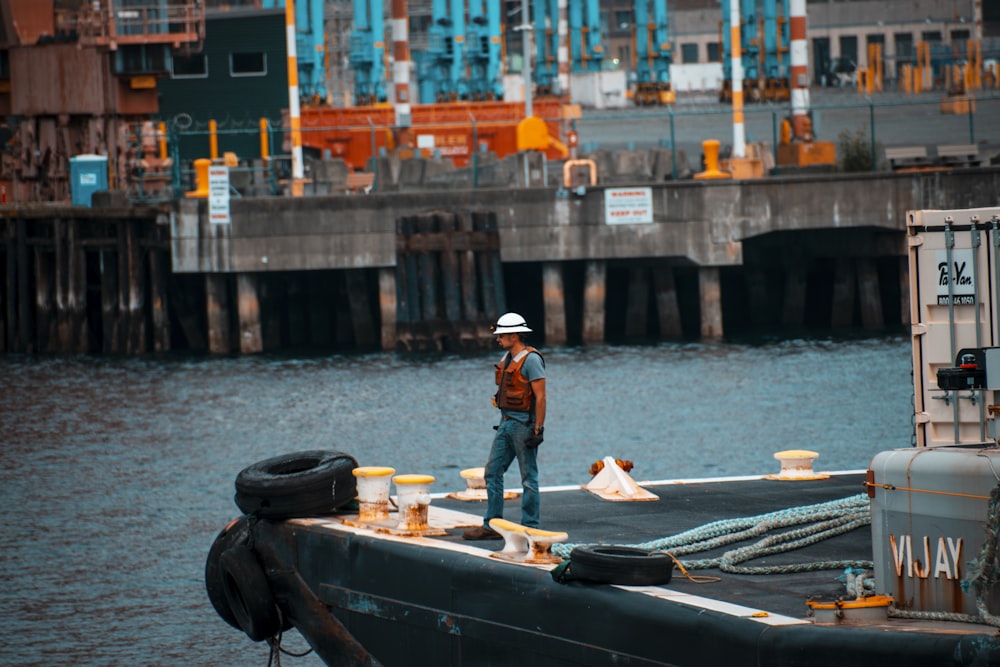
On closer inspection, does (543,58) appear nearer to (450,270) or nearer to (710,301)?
(710,301)

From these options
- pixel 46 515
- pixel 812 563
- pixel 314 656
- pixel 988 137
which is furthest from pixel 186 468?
pixel 988 137

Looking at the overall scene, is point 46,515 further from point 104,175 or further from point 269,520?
point 104,175

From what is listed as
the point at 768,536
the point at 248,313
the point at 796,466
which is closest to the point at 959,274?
the point at 768,536

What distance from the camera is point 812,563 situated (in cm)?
1220

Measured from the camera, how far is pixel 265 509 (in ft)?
49.0

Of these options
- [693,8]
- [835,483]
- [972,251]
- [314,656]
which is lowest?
[314,656]

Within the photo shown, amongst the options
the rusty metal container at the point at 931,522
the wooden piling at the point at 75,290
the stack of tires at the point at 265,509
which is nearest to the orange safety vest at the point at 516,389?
the stack of tires at the point at 265,509

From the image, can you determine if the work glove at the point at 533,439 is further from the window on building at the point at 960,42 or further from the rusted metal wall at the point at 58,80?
the window on building at the point at 960,42

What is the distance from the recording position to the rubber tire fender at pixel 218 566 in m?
15.2

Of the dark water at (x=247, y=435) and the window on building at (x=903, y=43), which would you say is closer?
the dark water at (x=247, y=435)

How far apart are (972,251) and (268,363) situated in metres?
32.7

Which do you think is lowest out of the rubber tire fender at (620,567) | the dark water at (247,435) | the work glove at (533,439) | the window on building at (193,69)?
the dark water at (247,435)

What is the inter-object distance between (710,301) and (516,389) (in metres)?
31.6

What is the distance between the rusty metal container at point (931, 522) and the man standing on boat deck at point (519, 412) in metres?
3.45
